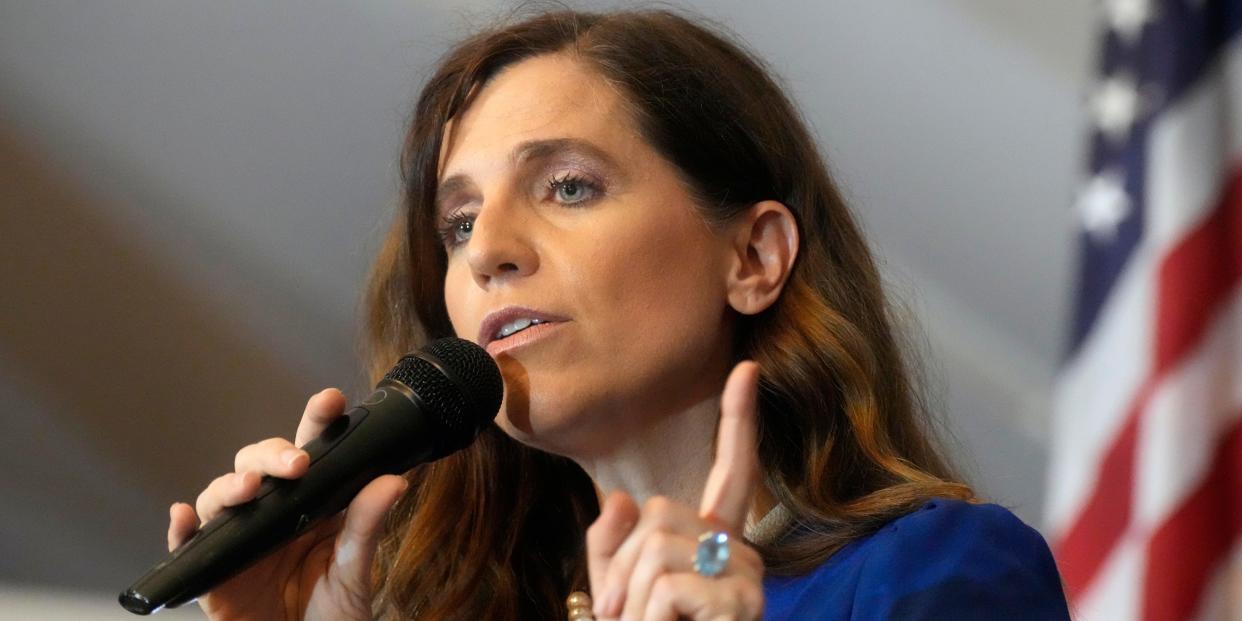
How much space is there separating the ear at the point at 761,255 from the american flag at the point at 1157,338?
82 centimetres

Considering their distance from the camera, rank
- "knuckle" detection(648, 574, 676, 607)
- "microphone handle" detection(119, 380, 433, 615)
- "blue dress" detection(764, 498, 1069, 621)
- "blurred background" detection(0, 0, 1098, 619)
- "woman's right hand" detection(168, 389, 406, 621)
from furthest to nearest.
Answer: "blurred background" detection(0, 0, 1098, 619)
"woman's right hand" detection(168, 389, 406, 621)
"blue dress" detection(764, 498, 1069, 621)
"microphone handle" detection(119, 380, 433, 615)
"knuckle" detection(648, 574, 676, 607)

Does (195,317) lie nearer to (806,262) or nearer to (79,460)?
(79,460)

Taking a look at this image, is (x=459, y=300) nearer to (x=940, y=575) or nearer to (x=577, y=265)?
(x=577, y=265)

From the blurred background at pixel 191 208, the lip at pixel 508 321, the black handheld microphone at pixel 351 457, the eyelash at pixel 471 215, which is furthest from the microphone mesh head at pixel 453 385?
the blurred background at pixel 191 208

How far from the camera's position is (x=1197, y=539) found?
209 centimetres

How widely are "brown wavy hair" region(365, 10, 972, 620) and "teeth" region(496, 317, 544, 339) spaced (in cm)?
27

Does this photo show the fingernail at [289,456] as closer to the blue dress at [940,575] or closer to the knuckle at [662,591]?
the knuckle at [662,591]

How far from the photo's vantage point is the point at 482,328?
1.46 metres

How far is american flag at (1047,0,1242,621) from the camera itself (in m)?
2.10

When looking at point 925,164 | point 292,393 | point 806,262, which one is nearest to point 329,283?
point 292,393

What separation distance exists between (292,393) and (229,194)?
0.40m

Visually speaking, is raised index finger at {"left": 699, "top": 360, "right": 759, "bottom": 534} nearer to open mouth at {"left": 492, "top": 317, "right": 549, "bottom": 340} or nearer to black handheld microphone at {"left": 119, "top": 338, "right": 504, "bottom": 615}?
black handheld microphone at {"left": 119, "top": 338, "right": 504, "bottom": 615}

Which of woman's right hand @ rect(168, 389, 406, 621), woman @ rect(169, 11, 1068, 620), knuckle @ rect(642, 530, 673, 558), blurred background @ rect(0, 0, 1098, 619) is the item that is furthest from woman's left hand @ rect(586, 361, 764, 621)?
blurred background @ rect(0, 0, 1098, 619)

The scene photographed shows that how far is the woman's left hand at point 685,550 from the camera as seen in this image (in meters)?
0.97
